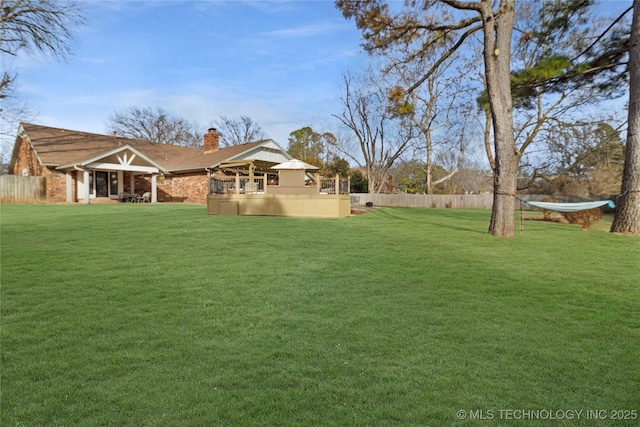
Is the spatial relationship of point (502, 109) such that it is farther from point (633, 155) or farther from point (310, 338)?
point (310, 338)

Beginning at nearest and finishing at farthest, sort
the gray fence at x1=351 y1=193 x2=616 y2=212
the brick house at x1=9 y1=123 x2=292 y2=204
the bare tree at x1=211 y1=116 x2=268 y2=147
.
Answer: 1. the brick house at x1=9 y1=123 x2=292 y2=204
2. the gray fence at x1=351 y1=193 x2=616 y2=212
3. the bare tree at x1=211 y1=116 x2=268 y2=147

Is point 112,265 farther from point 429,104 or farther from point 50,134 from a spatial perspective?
point 429,104

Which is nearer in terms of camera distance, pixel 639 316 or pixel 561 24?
pixel 639 316

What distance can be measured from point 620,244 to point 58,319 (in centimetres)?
981

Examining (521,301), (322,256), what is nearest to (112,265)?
(322,256)

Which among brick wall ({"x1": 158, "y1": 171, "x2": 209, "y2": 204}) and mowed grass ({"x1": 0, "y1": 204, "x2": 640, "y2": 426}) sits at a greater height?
brick wall ({"x1": 158, "y1": 171, "x2": 209, "y2": 204})

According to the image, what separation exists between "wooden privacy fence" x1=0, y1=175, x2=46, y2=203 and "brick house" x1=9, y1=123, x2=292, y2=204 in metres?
0.46

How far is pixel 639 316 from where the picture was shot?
3.37 meters

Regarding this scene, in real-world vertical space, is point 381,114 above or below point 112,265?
above

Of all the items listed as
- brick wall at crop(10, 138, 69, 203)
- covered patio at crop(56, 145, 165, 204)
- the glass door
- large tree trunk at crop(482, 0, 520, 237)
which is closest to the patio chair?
covered patio at crop(56, 145, 165, 204)

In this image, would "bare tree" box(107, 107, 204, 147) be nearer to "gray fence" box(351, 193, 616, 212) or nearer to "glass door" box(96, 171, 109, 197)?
"glass door" box(96, 171, 109, 197)

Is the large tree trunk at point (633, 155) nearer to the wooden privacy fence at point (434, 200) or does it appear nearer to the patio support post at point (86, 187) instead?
the wooden privacy fence at point (434, 200)

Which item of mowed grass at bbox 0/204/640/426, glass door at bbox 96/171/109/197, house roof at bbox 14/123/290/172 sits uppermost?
house roof at bbox 14/123/290/172

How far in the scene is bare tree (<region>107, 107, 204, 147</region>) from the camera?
39875mm
